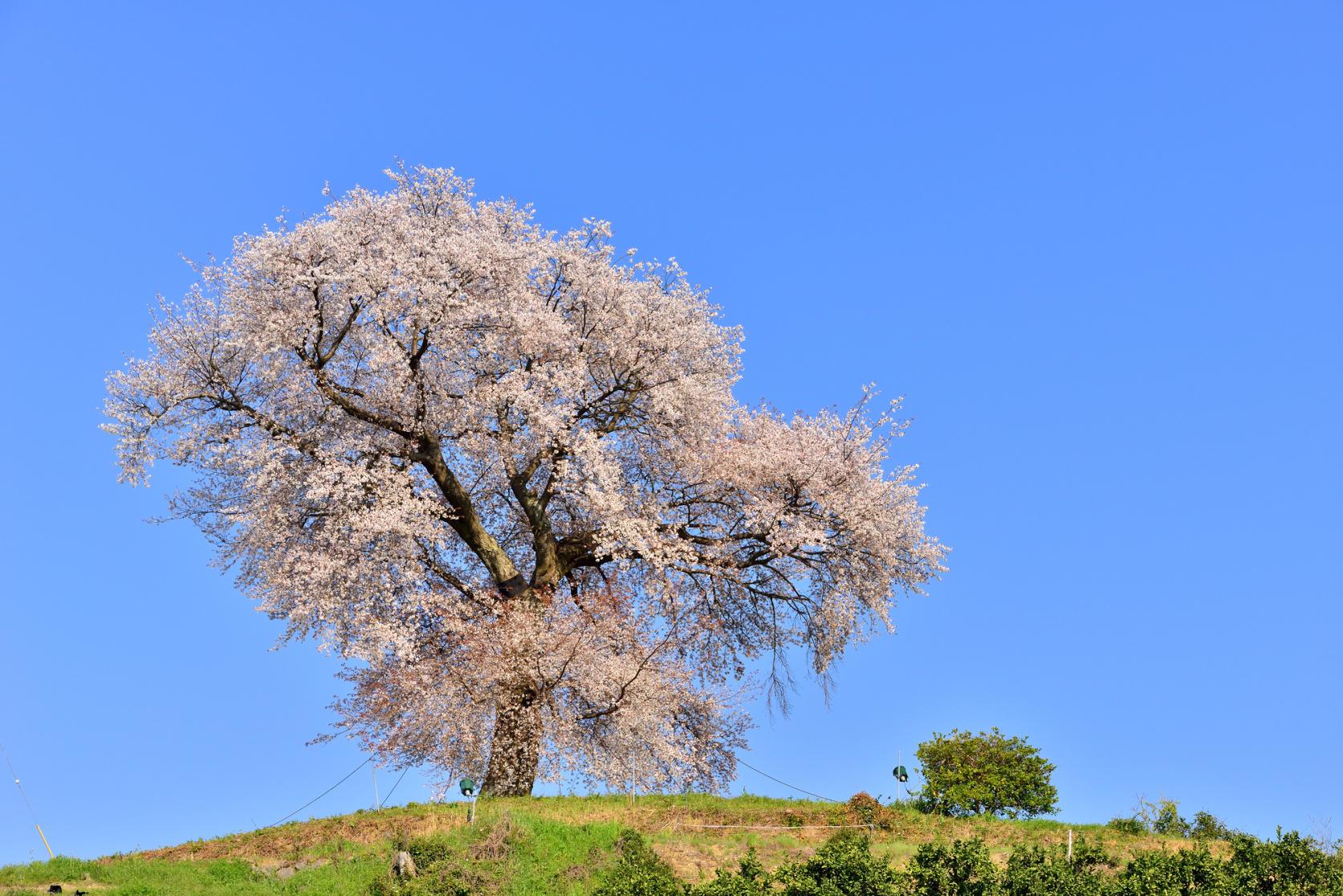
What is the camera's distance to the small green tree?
27.4 metres

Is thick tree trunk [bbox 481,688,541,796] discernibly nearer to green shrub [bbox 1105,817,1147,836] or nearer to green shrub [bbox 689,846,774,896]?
green shrub [bbox 689,846,774,896]

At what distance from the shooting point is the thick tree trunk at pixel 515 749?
1112 inches

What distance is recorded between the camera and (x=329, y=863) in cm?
2322

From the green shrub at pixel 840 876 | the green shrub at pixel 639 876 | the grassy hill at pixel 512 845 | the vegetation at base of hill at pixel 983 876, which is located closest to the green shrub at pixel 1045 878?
the vegetation at base of hill at pixel 983 876

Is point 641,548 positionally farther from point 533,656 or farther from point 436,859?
point 436,859

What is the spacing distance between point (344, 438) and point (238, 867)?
9401 millimetres

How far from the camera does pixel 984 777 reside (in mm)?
28000

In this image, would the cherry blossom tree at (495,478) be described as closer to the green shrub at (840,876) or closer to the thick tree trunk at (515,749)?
the thick tree trunk at (515,749)

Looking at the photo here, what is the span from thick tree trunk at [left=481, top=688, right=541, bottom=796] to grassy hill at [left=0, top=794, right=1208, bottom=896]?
1.27 meters

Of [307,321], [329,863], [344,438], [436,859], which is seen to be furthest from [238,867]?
[307,321]

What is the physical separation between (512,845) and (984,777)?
1124 centimetres

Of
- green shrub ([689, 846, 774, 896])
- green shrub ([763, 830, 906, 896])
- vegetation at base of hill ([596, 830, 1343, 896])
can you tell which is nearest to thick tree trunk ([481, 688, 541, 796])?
vegetation at base of hill ([596, 830, 1343, 896])

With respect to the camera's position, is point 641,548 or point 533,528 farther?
point 533,528

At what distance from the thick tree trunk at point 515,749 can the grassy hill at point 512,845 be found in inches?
49.8
